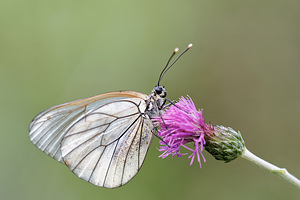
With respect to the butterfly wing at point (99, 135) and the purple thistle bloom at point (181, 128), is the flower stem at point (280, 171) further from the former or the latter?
the butterfly wing at point (99, 135)

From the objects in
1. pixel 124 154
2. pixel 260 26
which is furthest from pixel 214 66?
pixel 124 154

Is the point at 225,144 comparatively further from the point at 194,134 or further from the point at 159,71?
the point at 159,71

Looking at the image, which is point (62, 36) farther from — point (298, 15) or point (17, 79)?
point (298, 15)

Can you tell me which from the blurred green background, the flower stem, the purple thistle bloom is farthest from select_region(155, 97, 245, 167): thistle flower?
the blurred green background

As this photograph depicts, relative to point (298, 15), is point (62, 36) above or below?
below

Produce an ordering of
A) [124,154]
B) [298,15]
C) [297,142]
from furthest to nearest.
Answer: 1. [298,15]
2. [297,142]
3. [124,154]
